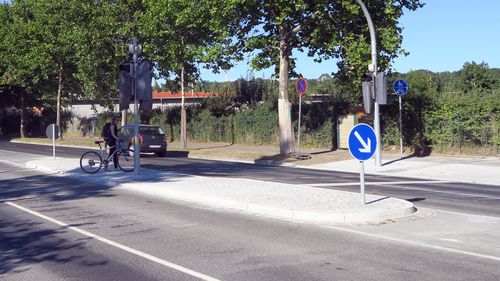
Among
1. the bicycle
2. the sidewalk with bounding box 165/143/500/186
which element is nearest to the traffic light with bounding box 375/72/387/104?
the sidewalk with bounding box 165/143/500/186

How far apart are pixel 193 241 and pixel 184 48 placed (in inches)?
948

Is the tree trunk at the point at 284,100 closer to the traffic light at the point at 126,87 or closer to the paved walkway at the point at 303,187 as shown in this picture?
the paved walkway at the point at 303,187

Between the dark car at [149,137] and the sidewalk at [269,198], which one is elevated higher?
the dark car at [149,137]

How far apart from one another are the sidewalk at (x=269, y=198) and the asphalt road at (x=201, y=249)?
0.43m

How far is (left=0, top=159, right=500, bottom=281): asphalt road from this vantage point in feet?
20.9

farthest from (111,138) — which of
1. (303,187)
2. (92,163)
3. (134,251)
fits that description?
(134,251)

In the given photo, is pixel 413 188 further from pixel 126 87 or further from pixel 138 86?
pixel 126 87

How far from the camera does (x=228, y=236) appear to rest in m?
8.43

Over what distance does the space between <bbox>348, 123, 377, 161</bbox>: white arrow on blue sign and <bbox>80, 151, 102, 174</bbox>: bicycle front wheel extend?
32.0 ft

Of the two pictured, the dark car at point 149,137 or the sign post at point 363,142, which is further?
the dark car at point 149,137

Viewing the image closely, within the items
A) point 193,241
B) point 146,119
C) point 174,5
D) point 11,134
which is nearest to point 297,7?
point 174,5

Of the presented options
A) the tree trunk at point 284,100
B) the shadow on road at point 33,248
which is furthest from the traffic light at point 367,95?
the shadow on road at point 33,248

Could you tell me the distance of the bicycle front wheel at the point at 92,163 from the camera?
17609 millimetres

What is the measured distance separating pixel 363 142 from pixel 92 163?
32.7 feet
